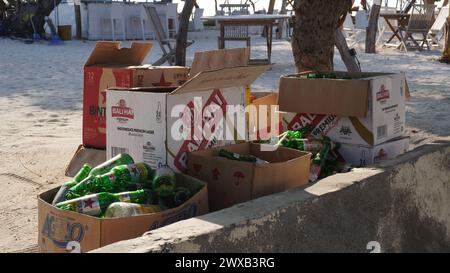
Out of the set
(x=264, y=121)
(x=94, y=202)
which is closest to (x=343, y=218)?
(x=94, y=202)

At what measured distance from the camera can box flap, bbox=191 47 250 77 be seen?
179 inches

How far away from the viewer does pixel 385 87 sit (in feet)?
13.2

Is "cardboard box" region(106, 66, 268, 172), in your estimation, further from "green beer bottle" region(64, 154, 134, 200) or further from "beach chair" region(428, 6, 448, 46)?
"beach chair" region(428, 6, 448, 46)

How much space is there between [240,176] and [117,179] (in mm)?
592

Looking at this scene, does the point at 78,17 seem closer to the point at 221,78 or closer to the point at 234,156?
the point at 221,78

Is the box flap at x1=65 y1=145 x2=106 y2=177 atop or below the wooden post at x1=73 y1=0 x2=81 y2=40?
below

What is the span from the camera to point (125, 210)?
2645 millimetres

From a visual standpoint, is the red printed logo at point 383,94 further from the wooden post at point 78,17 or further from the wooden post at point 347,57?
the wooden post at point 78,17

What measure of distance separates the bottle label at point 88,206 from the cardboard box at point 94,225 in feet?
0.30

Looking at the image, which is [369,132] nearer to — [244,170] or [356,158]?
[356,158]

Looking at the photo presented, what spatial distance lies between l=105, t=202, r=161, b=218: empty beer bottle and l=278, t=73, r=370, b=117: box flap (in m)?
1.68

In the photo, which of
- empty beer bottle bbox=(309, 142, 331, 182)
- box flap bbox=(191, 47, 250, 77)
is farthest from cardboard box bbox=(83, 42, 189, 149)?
empty beer bottle bbox=(309, 142, 331, 182)

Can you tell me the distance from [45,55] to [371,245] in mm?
13960
